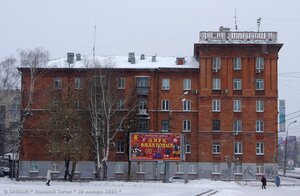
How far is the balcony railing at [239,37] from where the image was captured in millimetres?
76750

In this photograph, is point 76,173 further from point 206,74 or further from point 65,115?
point 206,74

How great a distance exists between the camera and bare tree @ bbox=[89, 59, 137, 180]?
64.6m

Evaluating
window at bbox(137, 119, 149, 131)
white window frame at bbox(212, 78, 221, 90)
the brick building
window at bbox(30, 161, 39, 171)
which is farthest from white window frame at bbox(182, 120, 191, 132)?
window at bbox(30, 161, 39, 171)

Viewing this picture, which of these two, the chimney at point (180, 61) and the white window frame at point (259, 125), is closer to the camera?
the white window frame at point (259, 125)

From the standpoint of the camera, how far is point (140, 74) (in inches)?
3098

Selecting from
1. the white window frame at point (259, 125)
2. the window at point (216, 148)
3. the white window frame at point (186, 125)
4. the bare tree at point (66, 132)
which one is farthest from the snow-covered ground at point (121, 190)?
the white window frame at point (259, 125)

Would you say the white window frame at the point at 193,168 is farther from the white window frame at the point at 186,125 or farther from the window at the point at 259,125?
the window at the point at 259,125

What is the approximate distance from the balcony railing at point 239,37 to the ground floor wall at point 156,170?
1665 centimetres

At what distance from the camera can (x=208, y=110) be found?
7650cm

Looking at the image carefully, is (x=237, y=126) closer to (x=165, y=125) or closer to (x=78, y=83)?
(x=165, y=125)

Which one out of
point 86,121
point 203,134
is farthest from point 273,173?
point 86,121

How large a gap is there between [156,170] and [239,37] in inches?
835

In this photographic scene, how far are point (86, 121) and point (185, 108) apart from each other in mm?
16453

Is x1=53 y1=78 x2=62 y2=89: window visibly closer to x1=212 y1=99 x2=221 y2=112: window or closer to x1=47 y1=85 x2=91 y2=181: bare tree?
x1=47 y1=85 x2=91 y2=181: bare tree
